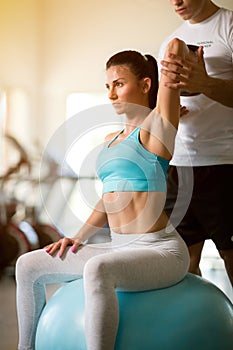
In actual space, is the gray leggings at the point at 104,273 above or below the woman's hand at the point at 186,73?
below

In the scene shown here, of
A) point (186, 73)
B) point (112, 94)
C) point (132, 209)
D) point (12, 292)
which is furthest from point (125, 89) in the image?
point (12, 292)

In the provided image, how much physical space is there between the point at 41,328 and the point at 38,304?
12cm

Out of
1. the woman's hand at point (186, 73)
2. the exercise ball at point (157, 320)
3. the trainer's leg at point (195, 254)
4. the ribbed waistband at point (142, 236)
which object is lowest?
the trainer's leg at point (195, 254)

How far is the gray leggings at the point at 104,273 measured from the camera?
144 cm

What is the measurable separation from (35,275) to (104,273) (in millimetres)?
320

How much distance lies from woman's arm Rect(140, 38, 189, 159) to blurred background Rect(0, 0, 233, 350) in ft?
8.78

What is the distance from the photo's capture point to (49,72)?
4664 millimetres

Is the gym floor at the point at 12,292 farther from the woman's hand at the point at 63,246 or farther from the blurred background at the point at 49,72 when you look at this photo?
the woman's hand at the point at 63,246

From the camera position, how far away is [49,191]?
4375 millimetres

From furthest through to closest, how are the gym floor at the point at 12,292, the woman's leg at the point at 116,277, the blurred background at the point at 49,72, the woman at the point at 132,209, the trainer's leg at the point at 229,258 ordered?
1. the blurred background at the point at 49,72
2. the gym floor at the point at 12,292
3. the trainer's leg at the point at 229,258
4. the woman at the point at 132,209
5. the woman's leg at the point at 116,277

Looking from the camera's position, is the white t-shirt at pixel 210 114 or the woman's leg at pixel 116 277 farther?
the white t-shirt at pixel 210 114

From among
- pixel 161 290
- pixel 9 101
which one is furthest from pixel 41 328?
pixel 9 101

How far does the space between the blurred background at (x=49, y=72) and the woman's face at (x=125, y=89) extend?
101 inches

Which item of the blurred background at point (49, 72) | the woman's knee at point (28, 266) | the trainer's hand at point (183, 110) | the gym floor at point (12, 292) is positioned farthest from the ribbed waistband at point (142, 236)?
the blurred background at point (49, 72)
